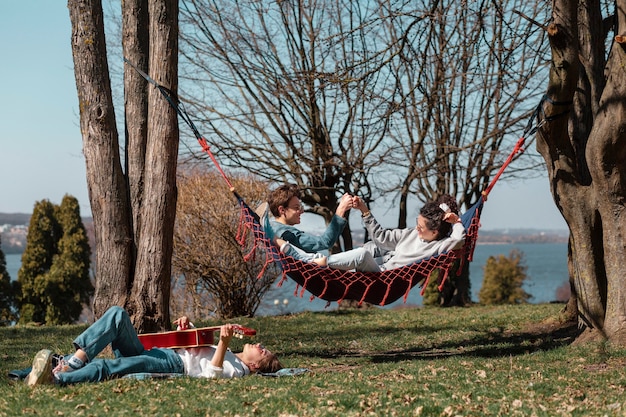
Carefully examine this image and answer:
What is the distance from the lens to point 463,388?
4273 millimetres

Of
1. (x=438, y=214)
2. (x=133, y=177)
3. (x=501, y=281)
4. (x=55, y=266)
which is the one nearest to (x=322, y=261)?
(x=438, y=214)

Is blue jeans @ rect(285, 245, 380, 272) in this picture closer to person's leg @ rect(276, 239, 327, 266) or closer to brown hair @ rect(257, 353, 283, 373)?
person's leg @ rect(276, 239, 327, 266)

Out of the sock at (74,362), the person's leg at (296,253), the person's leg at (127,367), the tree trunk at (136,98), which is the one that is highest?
the tree trunk at (136,98)

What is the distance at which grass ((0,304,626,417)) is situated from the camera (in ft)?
12.4

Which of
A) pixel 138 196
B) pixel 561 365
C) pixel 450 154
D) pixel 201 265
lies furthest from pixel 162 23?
pixel 450 154

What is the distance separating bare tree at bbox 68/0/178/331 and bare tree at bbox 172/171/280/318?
5.33 metres

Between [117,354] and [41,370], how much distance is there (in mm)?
545

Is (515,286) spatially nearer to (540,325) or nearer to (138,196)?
(540,325)

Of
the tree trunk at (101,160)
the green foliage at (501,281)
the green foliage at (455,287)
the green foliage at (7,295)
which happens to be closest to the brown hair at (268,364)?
the tree trunk at (101,160)

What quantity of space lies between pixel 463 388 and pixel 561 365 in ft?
4.84

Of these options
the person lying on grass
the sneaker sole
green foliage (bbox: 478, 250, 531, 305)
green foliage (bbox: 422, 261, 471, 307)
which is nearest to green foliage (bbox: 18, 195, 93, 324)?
green foliage (bbox: 422, 261, 471, 307)

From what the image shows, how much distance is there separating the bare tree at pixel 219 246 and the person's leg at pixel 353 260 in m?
5.74

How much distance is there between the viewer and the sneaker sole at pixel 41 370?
164 inches

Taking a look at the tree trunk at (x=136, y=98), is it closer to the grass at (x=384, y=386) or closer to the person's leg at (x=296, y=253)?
the person's leg at (x=296, y=253)
